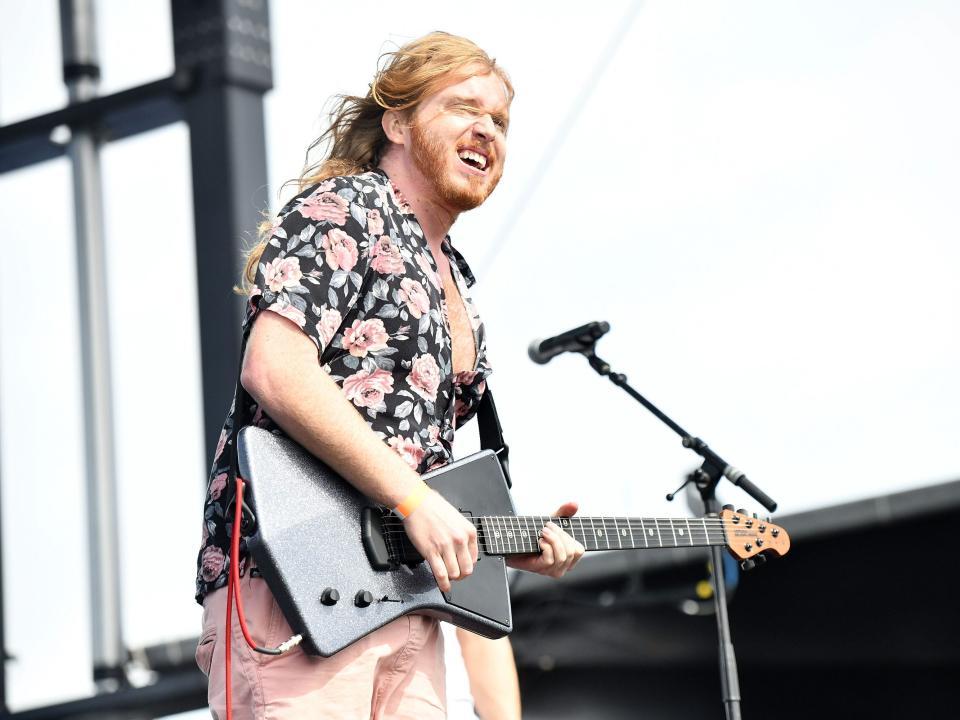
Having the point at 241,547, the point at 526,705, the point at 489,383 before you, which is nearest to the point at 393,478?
the point at 241,547

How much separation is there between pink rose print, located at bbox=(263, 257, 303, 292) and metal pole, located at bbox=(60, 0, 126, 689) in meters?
3.06

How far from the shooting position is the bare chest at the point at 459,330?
207 cm

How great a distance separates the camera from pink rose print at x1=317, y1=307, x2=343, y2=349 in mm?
1714

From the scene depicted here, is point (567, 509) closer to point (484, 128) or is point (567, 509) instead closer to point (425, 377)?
point (425, 377)

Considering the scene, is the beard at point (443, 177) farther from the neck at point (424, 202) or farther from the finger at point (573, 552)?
the finger at point (573, 552)

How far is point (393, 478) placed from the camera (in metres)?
1.67

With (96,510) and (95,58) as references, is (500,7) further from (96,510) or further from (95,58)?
(96,510)

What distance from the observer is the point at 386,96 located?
2.14m

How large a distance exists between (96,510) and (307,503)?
309 centimetres

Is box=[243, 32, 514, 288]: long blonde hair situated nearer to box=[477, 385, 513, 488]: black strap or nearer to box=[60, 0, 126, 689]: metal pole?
box=[477, 385, 513, 488]: black strap

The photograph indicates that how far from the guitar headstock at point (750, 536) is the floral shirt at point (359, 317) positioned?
736 mm

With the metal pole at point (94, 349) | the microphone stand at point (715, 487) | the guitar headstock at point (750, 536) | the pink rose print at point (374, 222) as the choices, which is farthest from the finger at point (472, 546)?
the metal pole at point (94, 349)

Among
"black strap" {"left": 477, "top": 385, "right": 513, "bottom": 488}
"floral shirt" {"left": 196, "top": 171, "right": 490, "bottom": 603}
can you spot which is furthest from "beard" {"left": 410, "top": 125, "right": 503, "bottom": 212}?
"black strap" {"left": 477, "top": 385, "right": 513, "bottom": 488}

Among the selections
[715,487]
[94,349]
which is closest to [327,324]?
[715,487]
